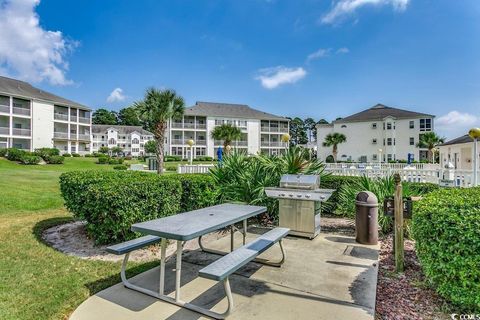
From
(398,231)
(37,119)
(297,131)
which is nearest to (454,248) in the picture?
(398,231)

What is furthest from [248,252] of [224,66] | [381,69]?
[224,66]

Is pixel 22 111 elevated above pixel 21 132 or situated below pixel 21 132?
above

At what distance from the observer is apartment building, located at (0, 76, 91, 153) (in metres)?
37.8

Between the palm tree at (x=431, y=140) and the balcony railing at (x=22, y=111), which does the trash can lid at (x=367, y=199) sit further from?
the balcony railing at (x=22, y=111)

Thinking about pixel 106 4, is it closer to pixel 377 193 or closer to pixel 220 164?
pixel 220 164

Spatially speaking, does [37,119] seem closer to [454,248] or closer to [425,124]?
[454,248]

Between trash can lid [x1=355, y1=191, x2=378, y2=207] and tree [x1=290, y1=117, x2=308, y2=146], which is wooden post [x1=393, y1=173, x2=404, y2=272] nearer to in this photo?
trash can lid [x1=355, y1=191, x2=378, y2=207]

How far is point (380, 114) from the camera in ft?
158

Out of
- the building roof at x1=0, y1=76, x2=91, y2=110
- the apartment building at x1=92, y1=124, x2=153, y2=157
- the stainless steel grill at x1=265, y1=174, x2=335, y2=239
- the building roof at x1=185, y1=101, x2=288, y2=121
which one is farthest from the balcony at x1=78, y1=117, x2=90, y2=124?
the stainless steel grill at x1=265, y1=174, x2=335, y2=239

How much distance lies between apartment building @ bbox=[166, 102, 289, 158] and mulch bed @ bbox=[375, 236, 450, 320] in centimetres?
4682

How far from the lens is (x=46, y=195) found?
10297 mm

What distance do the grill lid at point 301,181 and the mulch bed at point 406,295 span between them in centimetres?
185

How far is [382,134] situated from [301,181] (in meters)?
46.6

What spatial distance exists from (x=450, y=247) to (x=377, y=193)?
13.3 ft
